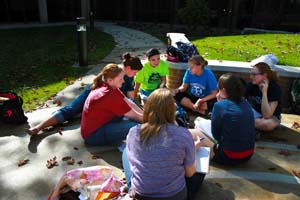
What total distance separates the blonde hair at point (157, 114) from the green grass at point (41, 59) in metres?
3.75

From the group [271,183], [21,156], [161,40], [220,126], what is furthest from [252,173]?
[161,40]

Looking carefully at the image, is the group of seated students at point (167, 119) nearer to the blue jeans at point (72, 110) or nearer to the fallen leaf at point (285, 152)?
the blue jeans at point (72, 110)

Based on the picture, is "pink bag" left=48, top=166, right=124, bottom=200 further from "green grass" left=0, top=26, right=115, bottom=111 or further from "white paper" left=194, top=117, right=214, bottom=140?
"green grass" left=0, top=26, right=115, bottom=111

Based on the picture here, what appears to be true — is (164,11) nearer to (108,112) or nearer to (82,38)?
(82,38)

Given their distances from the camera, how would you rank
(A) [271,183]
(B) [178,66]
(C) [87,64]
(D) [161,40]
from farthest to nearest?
(D) [161,40] → (C) [87,64] → (B) [178,66] → (A) [271,183]

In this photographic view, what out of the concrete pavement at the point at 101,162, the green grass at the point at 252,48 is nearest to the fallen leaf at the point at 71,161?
the concrete pavement at the point at 101,162

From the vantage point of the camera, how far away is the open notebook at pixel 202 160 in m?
3.08

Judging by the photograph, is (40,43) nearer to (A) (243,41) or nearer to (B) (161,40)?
(B) (161,40)

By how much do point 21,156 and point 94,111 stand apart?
43.7 inches

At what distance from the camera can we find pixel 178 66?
6199 mm

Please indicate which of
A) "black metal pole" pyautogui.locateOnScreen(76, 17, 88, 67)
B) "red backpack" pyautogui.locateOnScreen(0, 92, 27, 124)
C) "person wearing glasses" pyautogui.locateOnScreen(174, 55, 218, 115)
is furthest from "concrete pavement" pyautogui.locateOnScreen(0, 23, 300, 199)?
"black metal pole" pyautogui.locateOnScreen(76, 17, 88, 67)

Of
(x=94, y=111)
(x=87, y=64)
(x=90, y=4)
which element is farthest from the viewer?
(x=90, y=4)

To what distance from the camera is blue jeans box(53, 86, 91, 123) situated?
4805 mm

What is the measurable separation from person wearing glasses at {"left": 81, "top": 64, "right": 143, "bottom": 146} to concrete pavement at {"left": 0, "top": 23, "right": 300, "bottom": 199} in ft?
0.71
